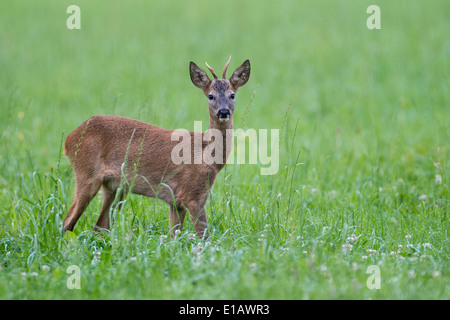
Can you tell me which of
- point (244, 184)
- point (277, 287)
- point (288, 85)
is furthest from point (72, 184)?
point (288, 85)

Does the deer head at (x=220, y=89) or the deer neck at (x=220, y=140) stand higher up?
the deer head at (x=220, y=89)

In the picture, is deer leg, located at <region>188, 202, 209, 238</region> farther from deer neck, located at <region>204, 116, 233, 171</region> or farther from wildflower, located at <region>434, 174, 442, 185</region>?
wildflower, located at <region>434, 174, 442, 185</region>

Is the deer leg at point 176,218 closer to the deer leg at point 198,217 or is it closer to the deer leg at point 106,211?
the deer leg at point 198,217

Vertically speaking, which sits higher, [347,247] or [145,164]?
[145,164]

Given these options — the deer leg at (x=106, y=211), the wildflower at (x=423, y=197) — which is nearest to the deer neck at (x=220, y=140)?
the deer leg at (x=106, y=211)

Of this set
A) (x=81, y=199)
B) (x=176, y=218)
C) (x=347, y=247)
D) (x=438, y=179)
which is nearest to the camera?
(x=347, y=247)

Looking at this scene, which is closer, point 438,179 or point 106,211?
point 106,211

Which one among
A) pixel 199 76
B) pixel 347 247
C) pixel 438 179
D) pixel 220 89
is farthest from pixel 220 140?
pixel 438 179

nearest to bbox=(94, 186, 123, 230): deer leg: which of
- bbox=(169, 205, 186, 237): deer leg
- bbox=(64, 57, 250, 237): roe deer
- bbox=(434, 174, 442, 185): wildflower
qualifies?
bbox=(64, 57, 250, 237): roe deer

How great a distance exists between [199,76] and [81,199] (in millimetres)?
1452

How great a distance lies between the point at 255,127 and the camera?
966cm

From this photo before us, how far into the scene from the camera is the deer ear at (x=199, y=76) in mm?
5793

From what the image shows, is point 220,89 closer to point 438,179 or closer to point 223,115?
point 223,115
